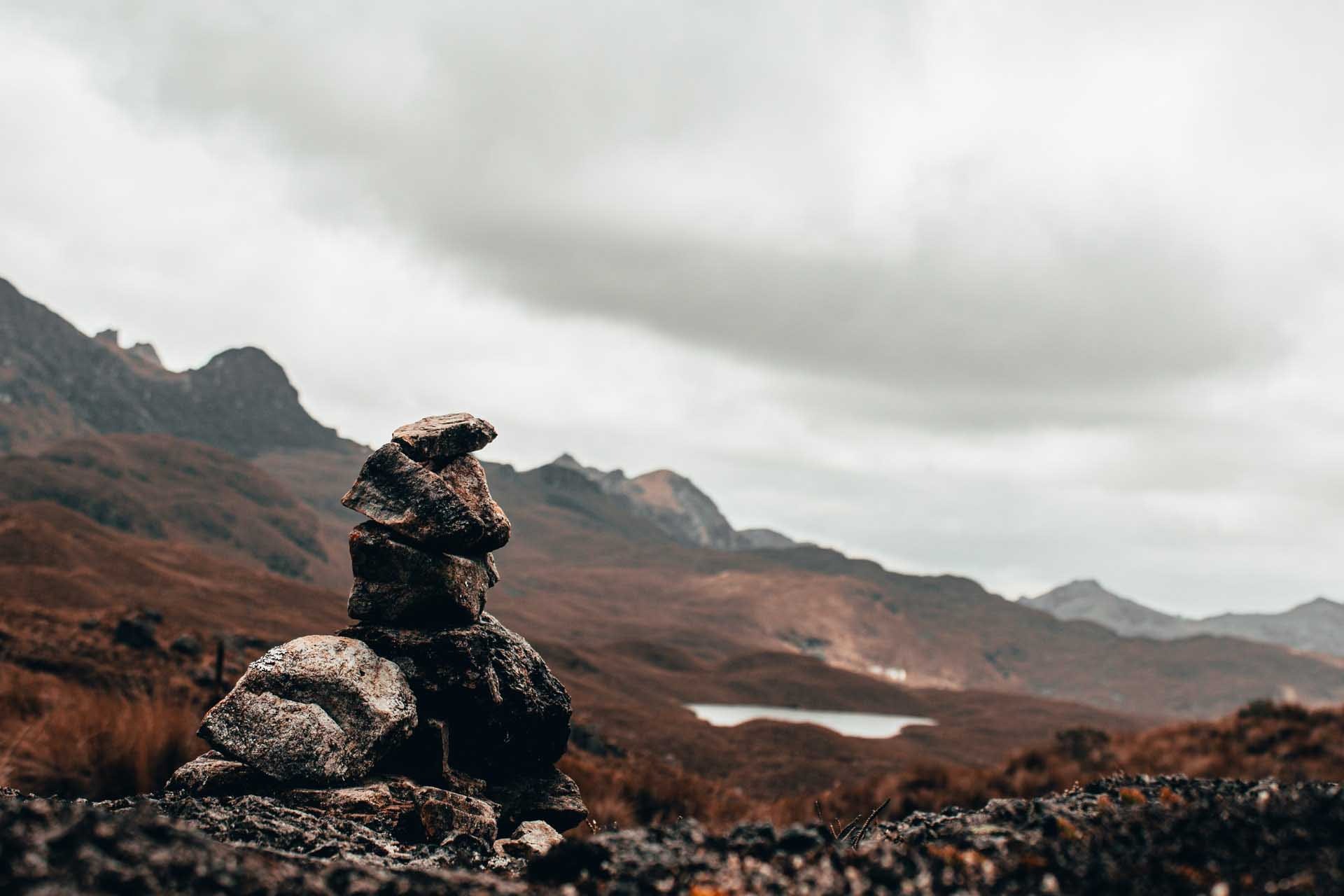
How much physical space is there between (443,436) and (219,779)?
397cm

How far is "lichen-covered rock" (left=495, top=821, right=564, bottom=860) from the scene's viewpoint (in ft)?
23.5

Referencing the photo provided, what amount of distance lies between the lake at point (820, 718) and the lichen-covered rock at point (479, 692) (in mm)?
62267

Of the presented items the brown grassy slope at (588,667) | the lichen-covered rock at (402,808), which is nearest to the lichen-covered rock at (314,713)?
the lichen-covered rock at (402,808)

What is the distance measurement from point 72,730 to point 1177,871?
51.5 ft

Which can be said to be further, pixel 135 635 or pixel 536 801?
pixel 135 635

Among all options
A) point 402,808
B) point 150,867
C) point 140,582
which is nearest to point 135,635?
point 402,808

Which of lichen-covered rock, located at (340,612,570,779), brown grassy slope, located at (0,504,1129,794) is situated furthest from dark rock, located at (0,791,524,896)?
brown grassy slope, located at (0,504,1129,794)

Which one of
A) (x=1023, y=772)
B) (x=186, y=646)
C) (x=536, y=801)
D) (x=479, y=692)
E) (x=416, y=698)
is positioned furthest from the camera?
(x=186, y=646)

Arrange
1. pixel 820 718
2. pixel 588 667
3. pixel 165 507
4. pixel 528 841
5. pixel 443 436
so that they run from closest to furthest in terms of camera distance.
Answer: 1. pixel 528 841
2. pixel 443 436
3. pixel 588 667
4. pixel 820 718
5. pixel 165 507

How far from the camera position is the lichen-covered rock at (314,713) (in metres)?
7.83

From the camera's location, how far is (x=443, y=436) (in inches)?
396

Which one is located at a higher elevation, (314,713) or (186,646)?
(314,713)

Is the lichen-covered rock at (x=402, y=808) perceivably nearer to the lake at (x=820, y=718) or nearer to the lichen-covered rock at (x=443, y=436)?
the lichen-covered rock at (x=443, y=436)

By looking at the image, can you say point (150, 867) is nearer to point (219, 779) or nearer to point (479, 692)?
point (219, 779)
